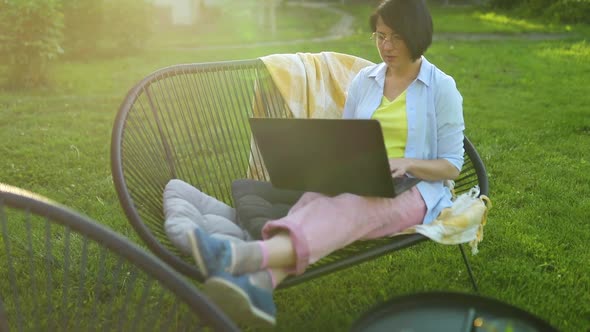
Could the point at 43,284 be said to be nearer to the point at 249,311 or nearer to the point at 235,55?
the point at 249,311

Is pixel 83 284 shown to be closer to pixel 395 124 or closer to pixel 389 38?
pixel 395 124

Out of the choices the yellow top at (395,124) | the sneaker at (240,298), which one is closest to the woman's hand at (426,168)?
the yellow top at (395,124)

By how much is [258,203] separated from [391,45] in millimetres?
779

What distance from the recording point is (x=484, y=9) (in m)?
15.3

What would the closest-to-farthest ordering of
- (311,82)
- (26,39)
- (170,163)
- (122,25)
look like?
(170,163), (311,82), (26,39), (122,25)

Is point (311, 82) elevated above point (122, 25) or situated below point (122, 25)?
above

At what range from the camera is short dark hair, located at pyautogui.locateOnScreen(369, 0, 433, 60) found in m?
2.26

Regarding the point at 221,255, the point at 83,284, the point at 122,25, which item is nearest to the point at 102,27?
the point at 122,25

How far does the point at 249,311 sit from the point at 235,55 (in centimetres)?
815

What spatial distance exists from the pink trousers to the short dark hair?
1.80 ft

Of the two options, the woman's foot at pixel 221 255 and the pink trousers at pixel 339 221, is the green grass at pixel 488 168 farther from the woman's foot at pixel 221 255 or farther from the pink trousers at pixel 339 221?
the woman's foot at pixel 221 255

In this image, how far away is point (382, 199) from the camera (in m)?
2.12

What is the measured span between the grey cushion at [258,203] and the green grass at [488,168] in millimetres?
492

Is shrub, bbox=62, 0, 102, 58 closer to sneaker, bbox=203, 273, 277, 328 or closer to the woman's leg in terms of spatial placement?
the woman's leg
